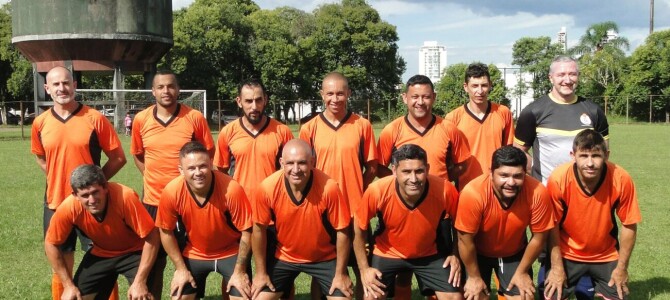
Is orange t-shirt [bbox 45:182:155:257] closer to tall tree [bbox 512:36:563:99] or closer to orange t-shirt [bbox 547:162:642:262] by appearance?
orange t-shirt [bbox 547:162:642:262]

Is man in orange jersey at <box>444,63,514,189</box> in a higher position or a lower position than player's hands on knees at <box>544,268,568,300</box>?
higher

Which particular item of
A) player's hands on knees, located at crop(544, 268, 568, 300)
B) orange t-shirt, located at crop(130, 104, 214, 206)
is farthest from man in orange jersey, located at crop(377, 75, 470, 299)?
orange t-shirt, located at crop(130, 104, 214, 206)

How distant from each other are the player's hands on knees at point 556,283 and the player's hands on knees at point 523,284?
0.43 feet

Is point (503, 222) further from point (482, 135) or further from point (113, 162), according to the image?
point (113, 162)

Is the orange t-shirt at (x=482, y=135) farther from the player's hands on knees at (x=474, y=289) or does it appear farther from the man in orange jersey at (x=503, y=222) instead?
the player's hands on knees at (x=474, y=289)

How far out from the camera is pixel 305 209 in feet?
14.5

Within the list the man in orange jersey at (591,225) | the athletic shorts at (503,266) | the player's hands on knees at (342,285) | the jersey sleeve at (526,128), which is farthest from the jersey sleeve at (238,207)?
the jersey sleeve at (526,128)

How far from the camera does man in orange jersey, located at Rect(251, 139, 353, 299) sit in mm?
4398

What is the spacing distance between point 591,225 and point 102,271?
3.56 m

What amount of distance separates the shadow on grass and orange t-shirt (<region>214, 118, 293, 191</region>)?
3.35m

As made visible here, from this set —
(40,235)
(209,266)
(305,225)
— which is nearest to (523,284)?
(305,225)

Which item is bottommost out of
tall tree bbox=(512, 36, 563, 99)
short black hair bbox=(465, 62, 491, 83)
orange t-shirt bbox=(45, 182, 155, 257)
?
orange t-shirt bbox=(45, 182, 155, 257)

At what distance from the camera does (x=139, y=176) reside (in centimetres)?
1353

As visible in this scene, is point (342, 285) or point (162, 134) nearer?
point (342, 285)
